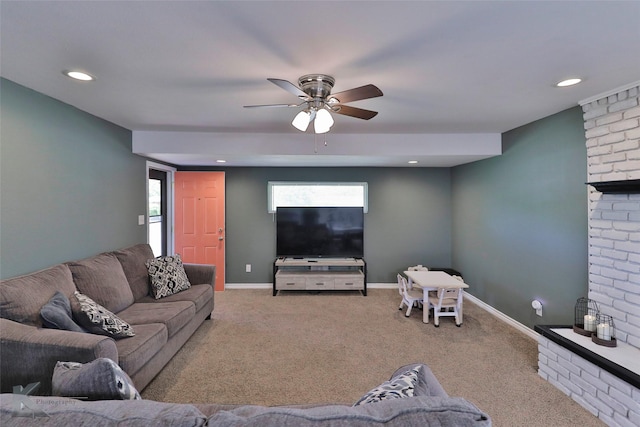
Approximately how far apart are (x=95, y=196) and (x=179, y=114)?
124 cm

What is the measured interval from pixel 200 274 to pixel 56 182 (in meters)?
1.73

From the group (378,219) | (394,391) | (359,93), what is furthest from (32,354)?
(378,219)

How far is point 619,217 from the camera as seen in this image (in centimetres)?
227

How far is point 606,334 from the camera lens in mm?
2162

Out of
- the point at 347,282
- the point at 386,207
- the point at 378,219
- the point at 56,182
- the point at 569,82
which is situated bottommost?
the point at 347,282

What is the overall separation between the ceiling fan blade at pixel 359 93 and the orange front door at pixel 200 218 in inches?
140

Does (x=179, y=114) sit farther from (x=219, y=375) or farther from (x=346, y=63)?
(x=219, y=375)

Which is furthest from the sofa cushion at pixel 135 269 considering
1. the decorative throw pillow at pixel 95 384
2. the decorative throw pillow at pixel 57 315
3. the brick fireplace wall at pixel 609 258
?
the brick fireplace wall at pixel 609 258

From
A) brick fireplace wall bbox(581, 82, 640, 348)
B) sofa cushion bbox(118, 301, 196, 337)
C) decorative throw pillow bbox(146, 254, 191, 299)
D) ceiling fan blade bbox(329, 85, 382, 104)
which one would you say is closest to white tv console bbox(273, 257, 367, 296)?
decorative throw pillow bbox(146, 254, 191, 299)

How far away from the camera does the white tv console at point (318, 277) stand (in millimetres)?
4699

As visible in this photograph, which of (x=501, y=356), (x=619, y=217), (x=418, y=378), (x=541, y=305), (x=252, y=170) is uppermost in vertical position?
(x=252, y=170)

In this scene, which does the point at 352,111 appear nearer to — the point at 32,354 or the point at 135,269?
the point at 32,354

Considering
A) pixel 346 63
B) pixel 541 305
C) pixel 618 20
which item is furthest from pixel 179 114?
pixel 541 305

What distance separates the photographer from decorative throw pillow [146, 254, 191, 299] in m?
3.14
